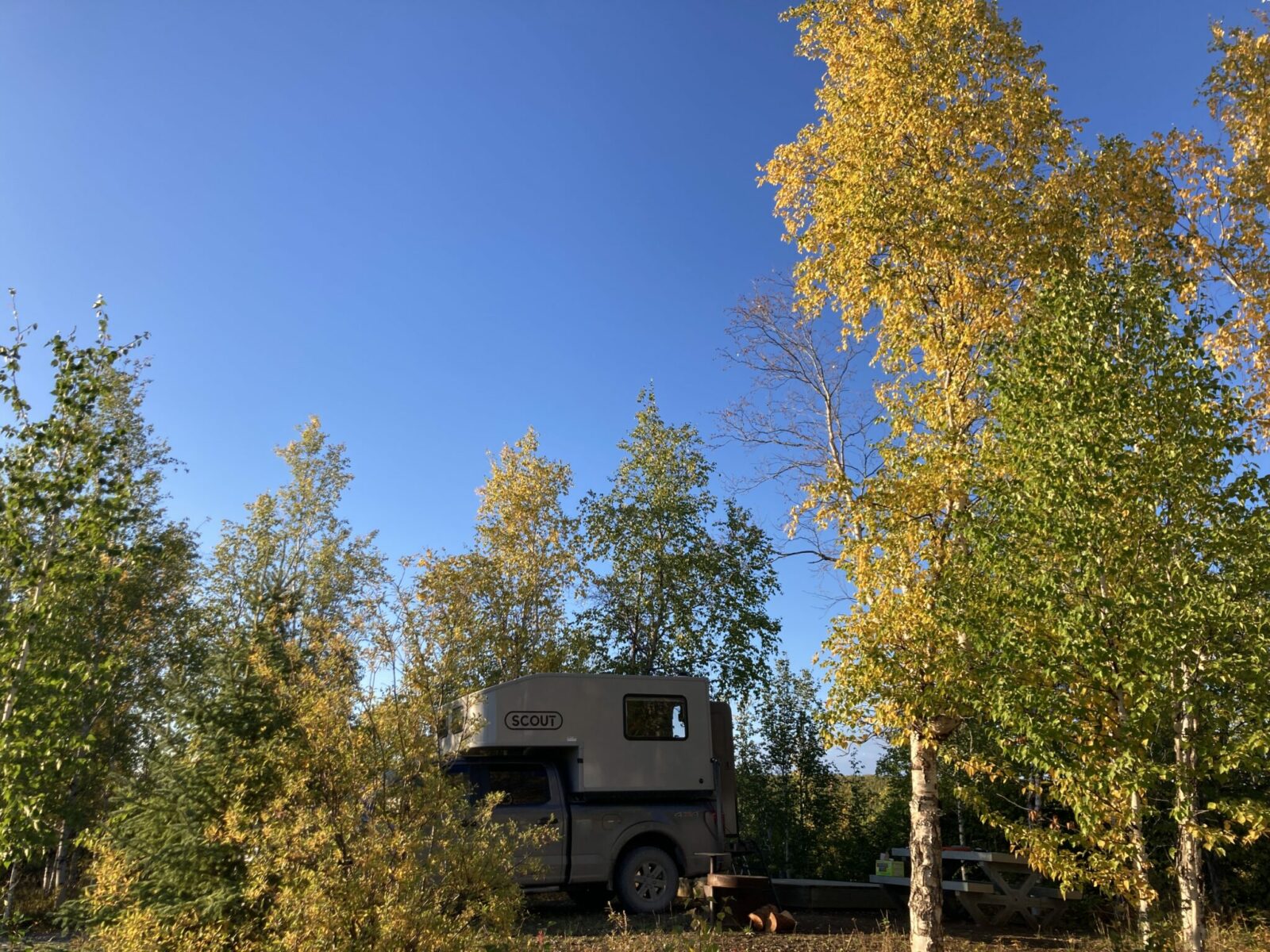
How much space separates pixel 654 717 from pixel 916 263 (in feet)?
22.1

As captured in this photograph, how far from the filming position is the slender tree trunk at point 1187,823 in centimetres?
632

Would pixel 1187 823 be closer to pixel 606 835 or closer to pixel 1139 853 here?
pixel 1139 853

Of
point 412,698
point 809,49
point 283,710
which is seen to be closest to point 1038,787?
point 412,698

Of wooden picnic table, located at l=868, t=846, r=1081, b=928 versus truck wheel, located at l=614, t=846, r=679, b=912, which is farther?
wooden picnic table, located at l=868, t=846, r=1081, b=928

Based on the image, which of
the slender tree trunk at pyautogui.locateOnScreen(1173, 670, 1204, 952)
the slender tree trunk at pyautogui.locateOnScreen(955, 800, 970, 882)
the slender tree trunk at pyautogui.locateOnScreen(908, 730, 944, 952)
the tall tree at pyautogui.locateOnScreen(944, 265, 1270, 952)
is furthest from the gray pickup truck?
the slender tree trunk at pyautogui.locateOnScreen(1173, 670, 1204, 952)

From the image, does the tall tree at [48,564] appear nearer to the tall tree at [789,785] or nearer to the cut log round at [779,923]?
the cut log round at [779,923]

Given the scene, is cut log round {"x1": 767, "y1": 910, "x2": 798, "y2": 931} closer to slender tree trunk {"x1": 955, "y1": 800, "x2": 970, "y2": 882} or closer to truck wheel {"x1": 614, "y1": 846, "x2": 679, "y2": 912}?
truck wheel {"x1": 614, "y1": 846, "x2": 679, "y2": 912}

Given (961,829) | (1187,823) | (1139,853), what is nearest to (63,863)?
(961,829)

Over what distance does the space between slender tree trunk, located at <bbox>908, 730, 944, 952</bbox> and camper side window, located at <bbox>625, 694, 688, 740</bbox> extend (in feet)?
12.1

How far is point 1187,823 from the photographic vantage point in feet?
20.6

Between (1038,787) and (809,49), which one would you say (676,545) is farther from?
(1038,787)

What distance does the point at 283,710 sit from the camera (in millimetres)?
6594

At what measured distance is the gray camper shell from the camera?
421 inches

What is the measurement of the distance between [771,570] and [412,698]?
1488 cm
